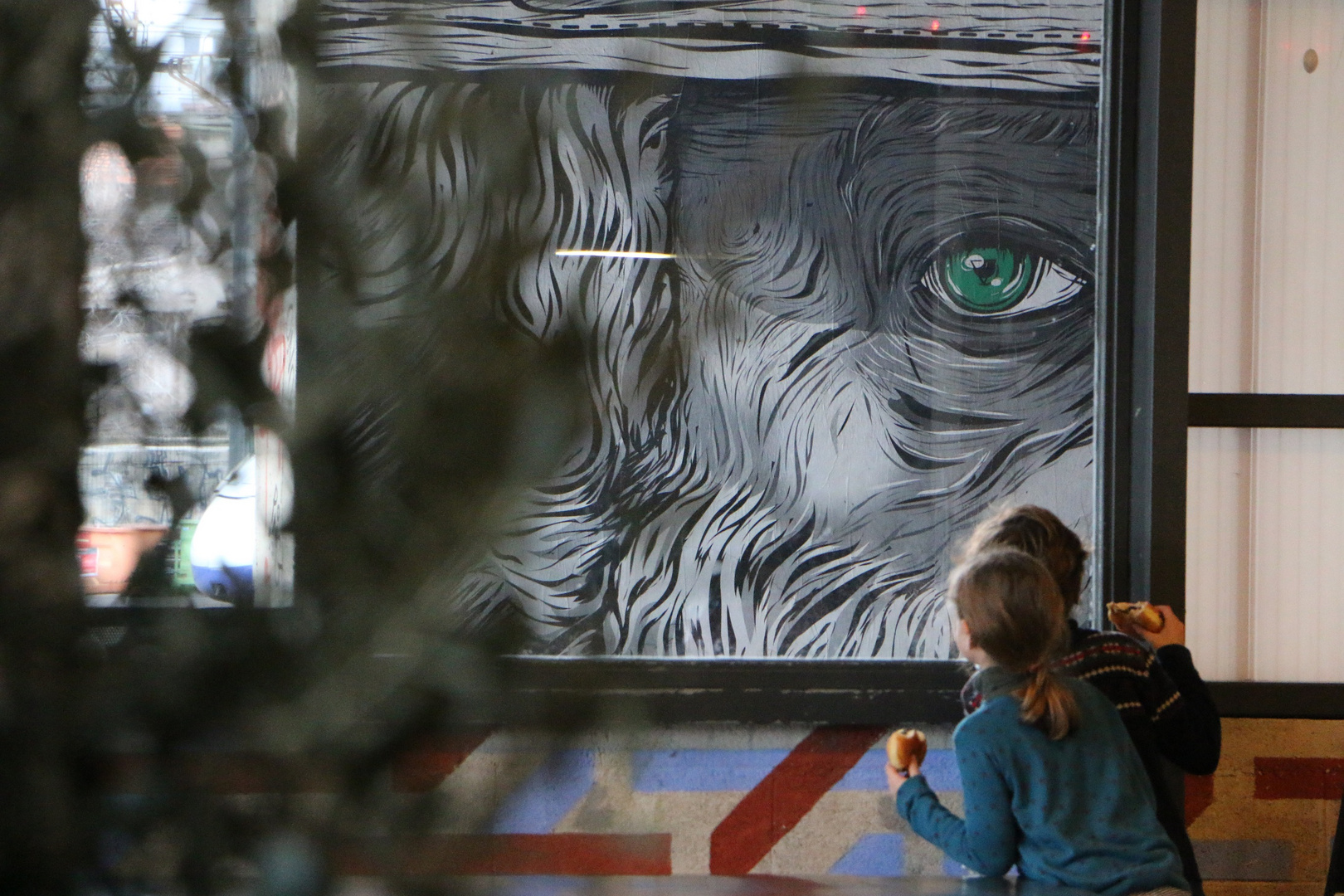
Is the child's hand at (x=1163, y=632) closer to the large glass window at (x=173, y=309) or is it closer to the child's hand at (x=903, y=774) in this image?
the child's hand at (x=903, y=774)

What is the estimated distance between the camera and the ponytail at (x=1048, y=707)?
2205 millimetres

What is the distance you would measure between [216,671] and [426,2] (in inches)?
11.3

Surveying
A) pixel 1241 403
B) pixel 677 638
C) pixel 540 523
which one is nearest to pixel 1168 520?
pixel 1241 403

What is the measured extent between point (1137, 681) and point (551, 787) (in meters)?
2.24

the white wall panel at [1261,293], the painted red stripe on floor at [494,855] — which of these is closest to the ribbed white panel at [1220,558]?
the white wall panel at [1261,293]

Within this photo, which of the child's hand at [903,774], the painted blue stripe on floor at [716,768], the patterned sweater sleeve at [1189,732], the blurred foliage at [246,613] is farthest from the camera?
the painted blue stripe on floor at [716,768]

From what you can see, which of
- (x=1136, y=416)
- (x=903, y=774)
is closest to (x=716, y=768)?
(x=903, y=774)

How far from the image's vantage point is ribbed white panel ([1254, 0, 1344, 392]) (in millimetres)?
3400

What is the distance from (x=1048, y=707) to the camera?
2.22 metres

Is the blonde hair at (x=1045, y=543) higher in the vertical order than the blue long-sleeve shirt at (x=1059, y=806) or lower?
higher

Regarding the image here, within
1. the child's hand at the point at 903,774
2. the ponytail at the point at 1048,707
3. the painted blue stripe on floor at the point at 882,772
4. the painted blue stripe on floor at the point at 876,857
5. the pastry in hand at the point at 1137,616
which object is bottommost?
the painted blue stripe on floor at the point at 876,857

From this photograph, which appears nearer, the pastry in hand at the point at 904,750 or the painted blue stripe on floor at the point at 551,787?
the painted blue stripe on floor at the point at 551,787

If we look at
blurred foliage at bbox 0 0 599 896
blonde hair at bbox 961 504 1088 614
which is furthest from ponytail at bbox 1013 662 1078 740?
blurred foliage at bbox 0 0 599 896

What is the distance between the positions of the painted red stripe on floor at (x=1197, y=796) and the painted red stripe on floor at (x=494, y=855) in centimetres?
313
